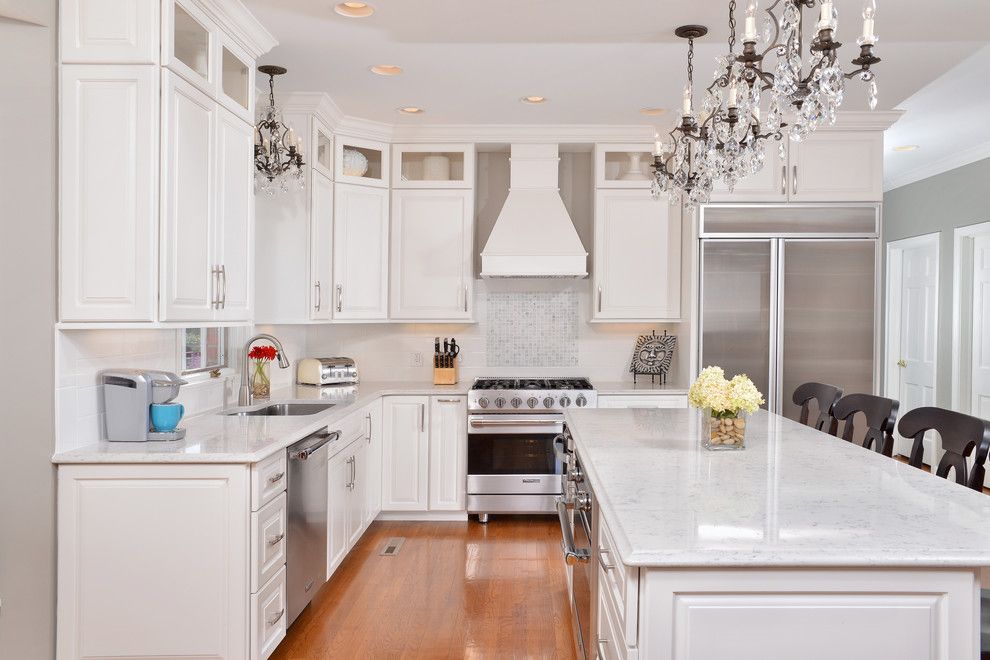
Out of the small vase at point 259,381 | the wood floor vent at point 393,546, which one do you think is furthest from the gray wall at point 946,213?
the small vase at point 259,381

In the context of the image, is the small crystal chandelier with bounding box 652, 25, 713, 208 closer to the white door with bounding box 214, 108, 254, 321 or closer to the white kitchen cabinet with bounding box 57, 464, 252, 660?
the white door with bounding box 214, 108, 254, 321

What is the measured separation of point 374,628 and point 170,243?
1.79 meters

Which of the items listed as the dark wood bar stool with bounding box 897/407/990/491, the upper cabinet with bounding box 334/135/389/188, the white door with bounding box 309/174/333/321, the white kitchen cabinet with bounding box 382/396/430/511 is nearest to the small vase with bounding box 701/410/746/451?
the dark wood bar stool with bounding box 897/407/990/491

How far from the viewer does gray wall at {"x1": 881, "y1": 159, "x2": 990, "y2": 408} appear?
5.88 metres

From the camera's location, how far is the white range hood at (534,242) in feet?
15.8

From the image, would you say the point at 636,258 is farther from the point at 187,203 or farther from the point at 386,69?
the point at 187,203

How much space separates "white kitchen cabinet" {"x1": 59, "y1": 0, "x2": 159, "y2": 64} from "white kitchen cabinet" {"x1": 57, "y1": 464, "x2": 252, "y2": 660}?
1.35 metres

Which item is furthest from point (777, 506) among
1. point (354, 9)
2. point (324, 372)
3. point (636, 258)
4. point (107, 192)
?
point (324, 372)

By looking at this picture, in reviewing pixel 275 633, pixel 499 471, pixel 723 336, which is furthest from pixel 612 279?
pixel 275 633

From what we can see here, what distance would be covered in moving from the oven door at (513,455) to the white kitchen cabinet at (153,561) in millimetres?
2319

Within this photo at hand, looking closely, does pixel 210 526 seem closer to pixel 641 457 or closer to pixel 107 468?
pixel 107 468

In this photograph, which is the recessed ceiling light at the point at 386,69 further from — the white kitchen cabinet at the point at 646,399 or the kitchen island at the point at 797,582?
the kitchen island at the point at 797,582

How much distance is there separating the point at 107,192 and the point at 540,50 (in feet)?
6.60

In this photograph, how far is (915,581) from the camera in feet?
4.93
